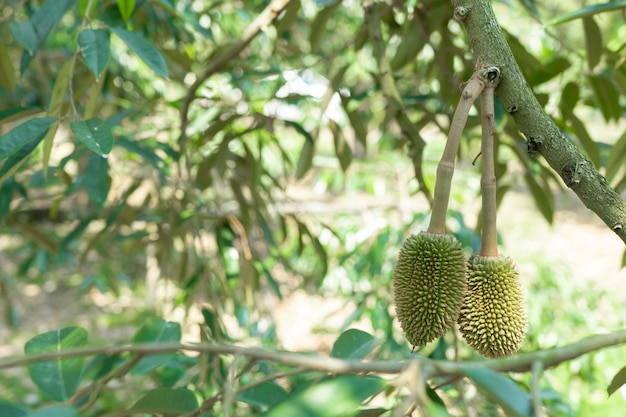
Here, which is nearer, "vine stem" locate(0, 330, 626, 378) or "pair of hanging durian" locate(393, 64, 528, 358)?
"vine stem" locate(0, 330, 626, 378)

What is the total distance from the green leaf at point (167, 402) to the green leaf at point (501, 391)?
22cm

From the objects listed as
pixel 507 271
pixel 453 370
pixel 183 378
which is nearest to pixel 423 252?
pixel 507 271

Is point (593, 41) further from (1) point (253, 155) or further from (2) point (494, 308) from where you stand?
(1) point (253, 155)

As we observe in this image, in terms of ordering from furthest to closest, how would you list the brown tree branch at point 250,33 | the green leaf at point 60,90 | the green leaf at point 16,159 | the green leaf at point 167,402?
1. the brown tree branch at point 250,33
2. the green leaf at point 60,90
3. the green leaf at point 16,159
4. the green leaf at point 167,402

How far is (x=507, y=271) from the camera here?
591 mm

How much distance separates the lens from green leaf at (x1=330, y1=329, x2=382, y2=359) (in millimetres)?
517

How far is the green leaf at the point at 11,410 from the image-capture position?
1.32 feet

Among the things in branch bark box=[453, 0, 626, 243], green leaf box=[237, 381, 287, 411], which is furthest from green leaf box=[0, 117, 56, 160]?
branch bark box=[453, 0, 626, 243]

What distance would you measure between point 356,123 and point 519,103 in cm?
69

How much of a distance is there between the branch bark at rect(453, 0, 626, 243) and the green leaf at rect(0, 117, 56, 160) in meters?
0.44

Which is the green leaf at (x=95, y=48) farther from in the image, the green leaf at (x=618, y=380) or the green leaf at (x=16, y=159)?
the green leaf at (x=618, y=380)

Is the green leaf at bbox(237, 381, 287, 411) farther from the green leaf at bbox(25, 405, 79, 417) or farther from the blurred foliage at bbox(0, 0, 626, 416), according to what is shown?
the green leaf at bbox(25, 405, 79, 417)

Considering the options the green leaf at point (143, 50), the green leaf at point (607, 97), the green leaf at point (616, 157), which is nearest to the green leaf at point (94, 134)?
the green leaf at point (143, 50)

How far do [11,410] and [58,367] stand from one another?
2.6 inches
